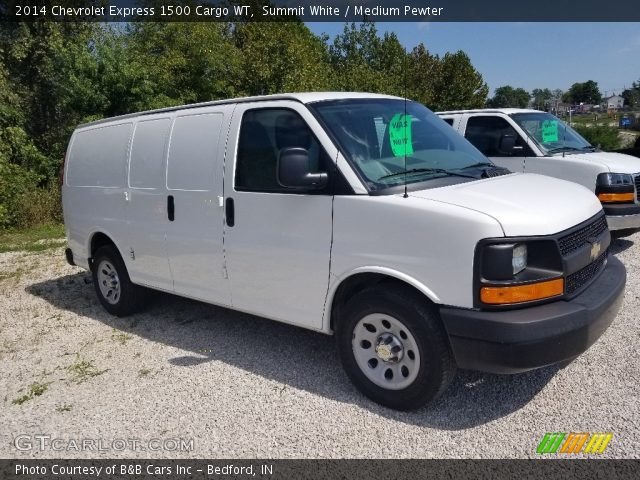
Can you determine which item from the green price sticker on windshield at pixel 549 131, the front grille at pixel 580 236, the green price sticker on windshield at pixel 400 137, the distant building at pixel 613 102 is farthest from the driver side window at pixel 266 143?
the distant building at pixel 613 102

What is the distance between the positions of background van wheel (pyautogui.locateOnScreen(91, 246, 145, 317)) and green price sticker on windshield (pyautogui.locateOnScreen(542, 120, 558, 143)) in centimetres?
591

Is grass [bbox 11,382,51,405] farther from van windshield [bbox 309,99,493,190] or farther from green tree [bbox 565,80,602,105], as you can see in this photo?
green tree [bbox 565,80,602,105]

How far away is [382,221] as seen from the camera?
3.39m

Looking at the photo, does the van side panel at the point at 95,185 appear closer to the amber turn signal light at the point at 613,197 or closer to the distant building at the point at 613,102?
the amber turn signal light at the point at 613,197

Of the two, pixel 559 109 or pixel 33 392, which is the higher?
pixel 559 109

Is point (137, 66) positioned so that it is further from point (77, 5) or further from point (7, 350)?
point (7, 350)

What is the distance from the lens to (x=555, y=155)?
24.3 ft

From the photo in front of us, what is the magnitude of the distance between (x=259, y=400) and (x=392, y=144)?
2071mm

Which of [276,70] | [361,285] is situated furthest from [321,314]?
[276,70]

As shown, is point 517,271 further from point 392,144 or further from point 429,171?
point 392,144

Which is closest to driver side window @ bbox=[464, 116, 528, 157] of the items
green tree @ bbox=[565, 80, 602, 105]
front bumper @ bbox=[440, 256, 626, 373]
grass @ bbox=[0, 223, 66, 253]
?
front bumper @ bbox=[440, 256, 626, 373]

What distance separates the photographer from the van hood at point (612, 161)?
693 cm

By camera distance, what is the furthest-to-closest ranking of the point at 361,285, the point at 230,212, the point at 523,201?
the point at 230,212 → the point at 361,285 → the point at 523,201

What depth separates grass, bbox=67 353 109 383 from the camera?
4427mm
